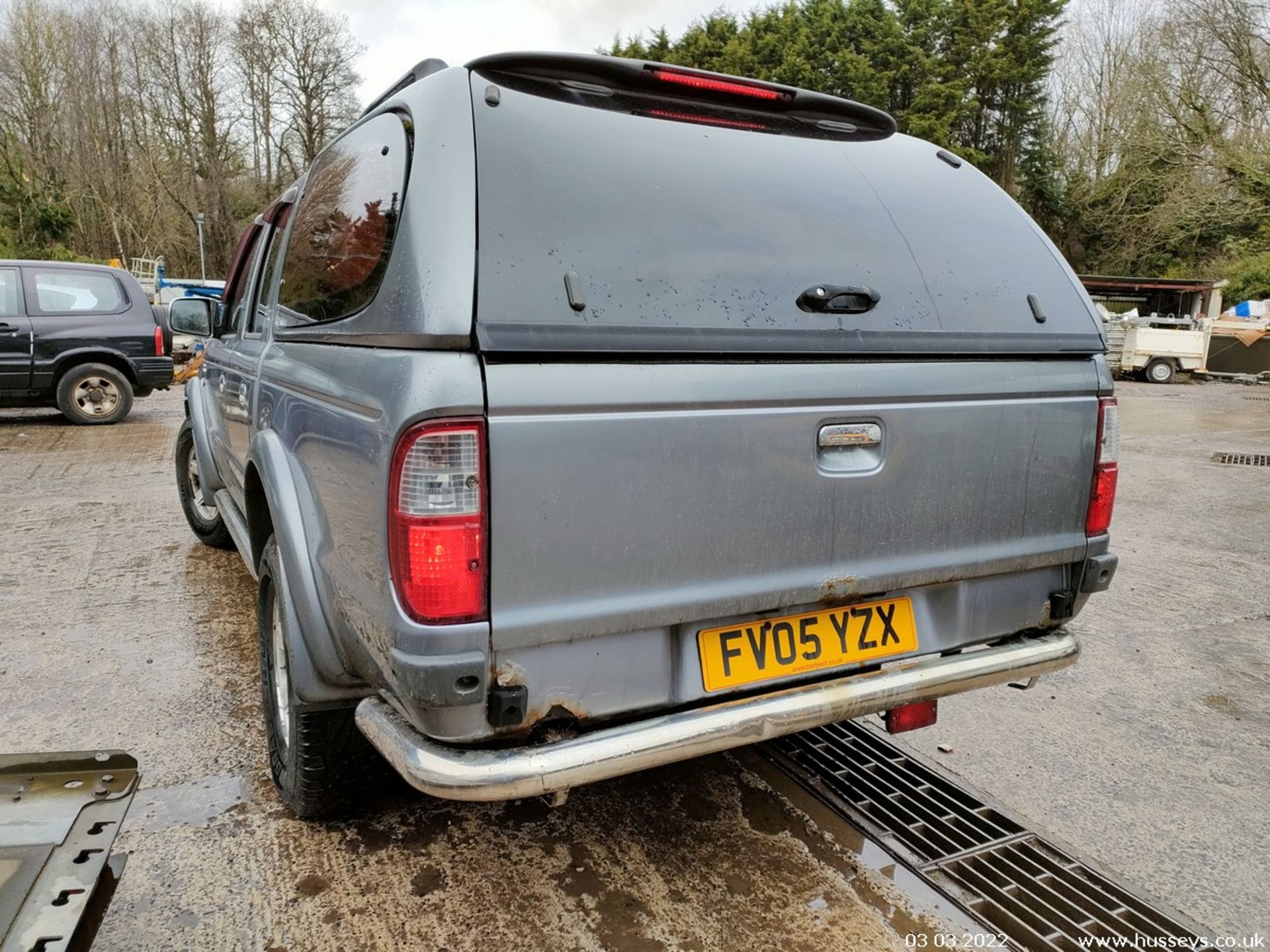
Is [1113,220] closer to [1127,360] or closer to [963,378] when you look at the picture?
[1127,360]

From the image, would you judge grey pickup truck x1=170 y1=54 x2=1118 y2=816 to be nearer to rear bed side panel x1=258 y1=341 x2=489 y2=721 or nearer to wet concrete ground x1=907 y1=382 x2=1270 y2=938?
rear bed side panel x1=258 y1=341 x2=489 y2=721

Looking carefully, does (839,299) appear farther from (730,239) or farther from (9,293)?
(9,293)

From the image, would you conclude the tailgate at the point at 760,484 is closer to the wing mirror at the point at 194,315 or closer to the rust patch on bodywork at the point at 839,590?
the rust patch on bodywork at the point at 839,590

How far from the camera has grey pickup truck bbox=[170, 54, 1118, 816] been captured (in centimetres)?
192

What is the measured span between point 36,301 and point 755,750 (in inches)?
405

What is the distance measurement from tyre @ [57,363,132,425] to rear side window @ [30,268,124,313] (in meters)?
0.66

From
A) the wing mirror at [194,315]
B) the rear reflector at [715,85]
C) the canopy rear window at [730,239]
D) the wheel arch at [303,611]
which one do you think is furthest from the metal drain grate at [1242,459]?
the wheel arch at [303,611]

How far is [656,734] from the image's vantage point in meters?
2.03

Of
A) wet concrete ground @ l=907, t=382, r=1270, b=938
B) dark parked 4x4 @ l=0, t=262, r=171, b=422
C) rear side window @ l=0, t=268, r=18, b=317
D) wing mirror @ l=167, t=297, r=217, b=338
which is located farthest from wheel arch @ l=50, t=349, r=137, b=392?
wet concrete ground @ l=907, t=382, r=1270, b=938

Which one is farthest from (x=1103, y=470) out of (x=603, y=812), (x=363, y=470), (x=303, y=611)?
(x=303, y=611)

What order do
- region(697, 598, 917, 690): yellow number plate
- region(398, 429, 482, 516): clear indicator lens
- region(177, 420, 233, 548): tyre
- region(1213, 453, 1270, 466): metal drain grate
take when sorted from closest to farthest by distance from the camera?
1. region(398, 429, 482, 516): clear indicator lens
2. region(697, 598, 917, 690): yellow number plate
3. region(177, 420, 233, 548): tyre
4. region(1213, 453, 1270, 466): metal drain grate

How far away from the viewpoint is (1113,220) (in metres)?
34.3

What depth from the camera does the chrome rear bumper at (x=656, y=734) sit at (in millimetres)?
1917

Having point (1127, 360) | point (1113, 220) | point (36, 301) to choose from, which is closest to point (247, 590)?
point (36, 301)
